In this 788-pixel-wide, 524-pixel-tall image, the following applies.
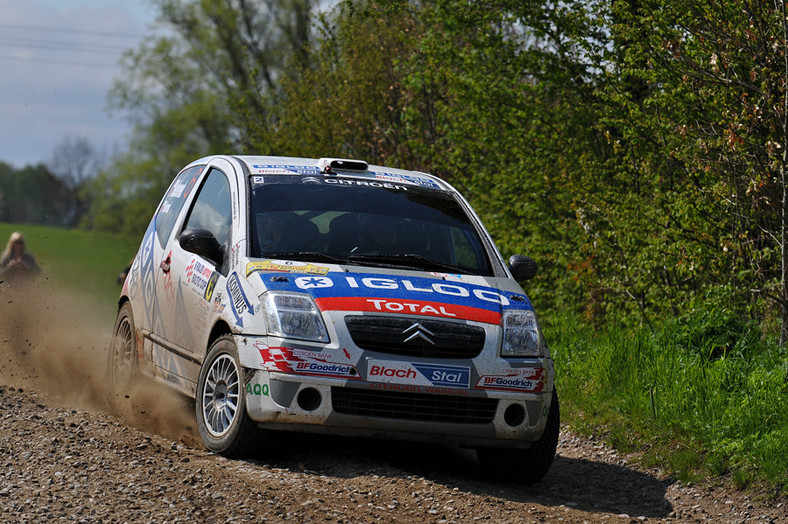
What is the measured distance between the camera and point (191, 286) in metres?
7.35

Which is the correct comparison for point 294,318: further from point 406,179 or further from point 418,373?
point 406,179

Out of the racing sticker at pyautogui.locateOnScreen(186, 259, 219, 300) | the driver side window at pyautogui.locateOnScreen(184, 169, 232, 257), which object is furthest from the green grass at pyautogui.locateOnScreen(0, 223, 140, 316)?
the racing sticker at pyautogui.locateOnScreen(186, 259, 219, 300)

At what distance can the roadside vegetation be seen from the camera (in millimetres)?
8648

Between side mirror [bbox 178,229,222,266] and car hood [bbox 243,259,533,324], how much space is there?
1.40 feet

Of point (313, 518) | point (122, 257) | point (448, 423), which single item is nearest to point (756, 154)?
point (448, 423)

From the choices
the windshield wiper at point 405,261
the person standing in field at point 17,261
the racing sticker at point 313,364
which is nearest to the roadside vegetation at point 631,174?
the windshield wiper at point 405,261

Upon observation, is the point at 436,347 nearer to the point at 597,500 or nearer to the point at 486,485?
the point at 486,485

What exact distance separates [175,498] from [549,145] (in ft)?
33.6

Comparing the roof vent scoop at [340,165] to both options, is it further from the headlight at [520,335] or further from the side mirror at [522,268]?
the headlight at [520,335]

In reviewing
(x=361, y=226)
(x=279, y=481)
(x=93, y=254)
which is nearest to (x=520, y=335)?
(x=361, y=226)

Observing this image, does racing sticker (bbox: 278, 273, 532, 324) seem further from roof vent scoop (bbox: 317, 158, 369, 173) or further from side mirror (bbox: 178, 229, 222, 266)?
roof vent scoop (bbox: 317, 158, 369, 173)

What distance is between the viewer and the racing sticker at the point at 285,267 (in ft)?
21.6

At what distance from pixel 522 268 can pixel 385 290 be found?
135 centimetres

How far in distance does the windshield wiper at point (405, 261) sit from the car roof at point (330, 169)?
0.94 meters
